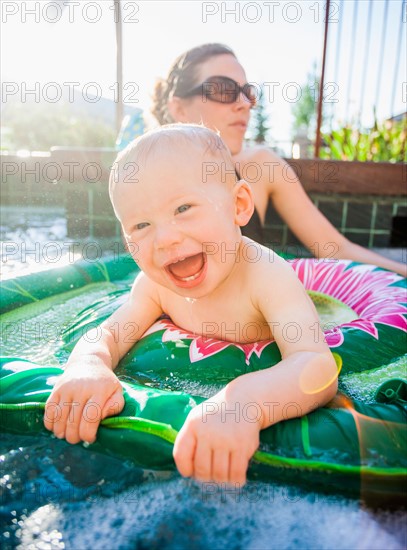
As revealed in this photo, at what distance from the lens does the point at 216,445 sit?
1067 millimetres

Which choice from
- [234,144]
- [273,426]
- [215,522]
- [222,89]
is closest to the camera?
[215,522]

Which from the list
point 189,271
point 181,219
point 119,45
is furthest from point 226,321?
point 119,45

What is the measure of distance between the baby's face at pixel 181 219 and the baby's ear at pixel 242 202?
0.06m

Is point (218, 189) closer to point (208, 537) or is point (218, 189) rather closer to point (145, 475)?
point (145, 475)

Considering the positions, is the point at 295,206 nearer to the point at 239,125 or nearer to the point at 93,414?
the point at 239,125

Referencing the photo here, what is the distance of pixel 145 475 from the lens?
1156mm

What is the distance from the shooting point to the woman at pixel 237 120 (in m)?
3.00

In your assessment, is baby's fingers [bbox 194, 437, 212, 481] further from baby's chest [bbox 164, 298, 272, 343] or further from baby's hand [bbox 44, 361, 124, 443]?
baby's chest [bbox 164, 298, 272, 343]

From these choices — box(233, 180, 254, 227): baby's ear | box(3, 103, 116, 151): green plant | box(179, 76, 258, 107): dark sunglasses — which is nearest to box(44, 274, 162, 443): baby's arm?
box(233, 180, 254, 227): baby's ear

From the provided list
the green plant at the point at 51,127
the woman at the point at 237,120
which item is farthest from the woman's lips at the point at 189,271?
the green plant at the point at 51,127

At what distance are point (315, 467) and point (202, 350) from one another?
0.62 m

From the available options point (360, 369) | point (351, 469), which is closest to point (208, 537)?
point (351, 469)

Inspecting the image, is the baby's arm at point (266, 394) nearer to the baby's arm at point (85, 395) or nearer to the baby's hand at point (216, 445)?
the baby's hand at point (216, 445)

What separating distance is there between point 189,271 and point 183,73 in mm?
2097
